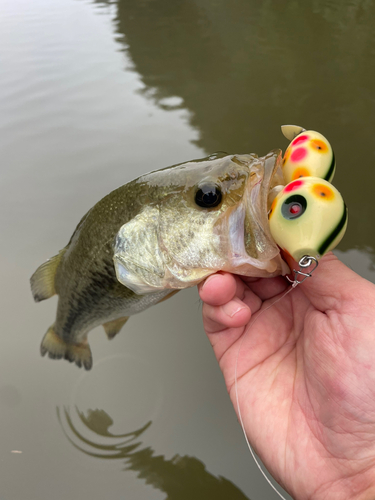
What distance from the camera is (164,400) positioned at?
208 cm

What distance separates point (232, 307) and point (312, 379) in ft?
1.19

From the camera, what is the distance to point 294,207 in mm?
957

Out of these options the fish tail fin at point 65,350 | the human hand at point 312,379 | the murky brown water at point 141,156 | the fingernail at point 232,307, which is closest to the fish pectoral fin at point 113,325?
the fish tail fin at point 65,350

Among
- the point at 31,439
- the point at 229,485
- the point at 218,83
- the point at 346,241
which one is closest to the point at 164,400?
the point at 229,485

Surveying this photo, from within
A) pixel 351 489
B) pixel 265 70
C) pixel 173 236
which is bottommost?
pixel 351 489

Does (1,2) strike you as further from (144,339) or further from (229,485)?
(229,485)

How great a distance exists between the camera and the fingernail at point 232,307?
1.27 meters

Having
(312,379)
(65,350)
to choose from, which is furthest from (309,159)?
(65,350)

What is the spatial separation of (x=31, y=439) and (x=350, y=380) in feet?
5.88

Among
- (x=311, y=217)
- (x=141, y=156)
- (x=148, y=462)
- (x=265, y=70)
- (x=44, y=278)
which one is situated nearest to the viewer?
(x=311, y=217)

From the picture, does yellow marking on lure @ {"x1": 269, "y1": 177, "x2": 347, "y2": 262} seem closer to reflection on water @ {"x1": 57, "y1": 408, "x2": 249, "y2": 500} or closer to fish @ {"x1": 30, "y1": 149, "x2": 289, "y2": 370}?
fish @ {"x1": 30, "y1": 149, "x2": 289, "y2": 370}

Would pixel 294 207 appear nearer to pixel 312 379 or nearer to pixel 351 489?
pixel 312 379

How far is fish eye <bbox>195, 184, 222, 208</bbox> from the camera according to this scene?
1227mm

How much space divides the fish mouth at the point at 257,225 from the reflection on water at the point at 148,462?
126cm
